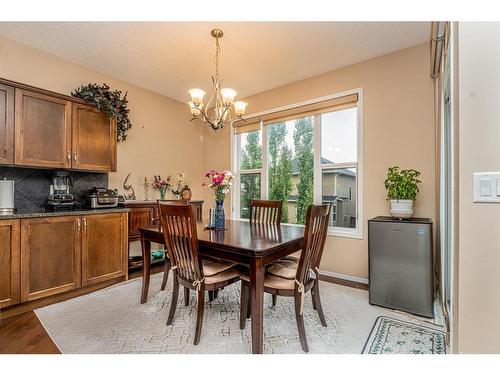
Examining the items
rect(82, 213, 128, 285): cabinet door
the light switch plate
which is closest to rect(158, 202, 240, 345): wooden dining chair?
rect(82, 213, 128, 285): cabinet door

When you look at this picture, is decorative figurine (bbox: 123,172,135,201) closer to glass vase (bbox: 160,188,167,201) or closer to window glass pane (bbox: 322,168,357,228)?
glass vase (bbox: 160,188,167,201)

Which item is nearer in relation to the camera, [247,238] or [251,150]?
[247,238]

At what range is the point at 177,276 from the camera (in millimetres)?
2074

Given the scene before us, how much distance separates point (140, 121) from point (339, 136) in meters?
3.02

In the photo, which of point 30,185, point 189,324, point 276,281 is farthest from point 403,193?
point 30,185

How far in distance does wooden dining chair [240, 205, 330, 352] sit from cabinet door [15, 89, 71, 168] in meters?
2.43

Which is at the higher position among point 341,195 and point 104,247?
point 341,195

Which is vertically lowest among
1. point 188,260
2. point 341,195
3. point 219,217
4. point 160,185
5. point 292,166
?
point 188,260

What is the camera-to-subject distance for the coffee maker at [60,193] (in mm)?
2797

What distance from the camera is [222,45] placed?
2770mm

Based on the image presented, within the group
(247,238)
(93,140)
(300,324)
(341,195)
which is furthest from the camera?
(341,195)

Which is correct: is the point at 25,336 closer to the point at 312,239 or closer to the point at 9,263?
the point at 9,263
